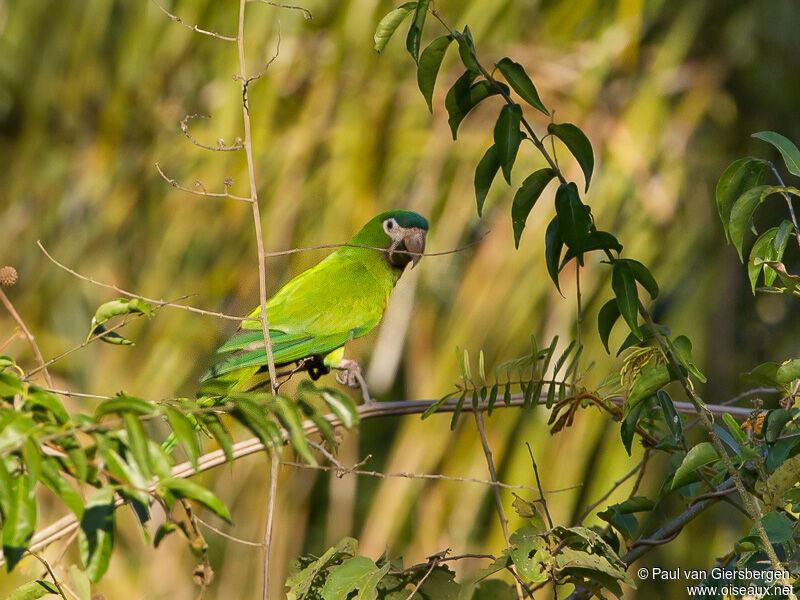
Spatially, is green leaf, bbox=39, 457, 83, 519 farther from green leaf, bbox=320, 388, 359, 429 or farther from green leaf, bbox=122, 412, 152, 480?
green leaf, bbox=320, 388, 359, 429

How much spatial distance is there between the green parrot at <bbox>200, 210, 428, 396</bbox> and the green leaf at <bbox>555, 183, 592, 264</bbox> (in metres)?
0.95

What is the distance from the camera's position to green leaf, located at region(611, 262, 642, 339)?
0.81 m

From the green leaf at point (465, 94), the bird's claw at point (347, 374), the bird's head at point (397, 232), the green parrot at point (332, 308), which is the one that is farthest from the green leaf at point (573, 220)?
the bird's head at point (397, 232)

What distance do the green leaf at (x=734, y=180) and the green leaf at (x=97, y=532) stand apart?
66 cm

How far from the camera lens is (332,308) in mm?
2037

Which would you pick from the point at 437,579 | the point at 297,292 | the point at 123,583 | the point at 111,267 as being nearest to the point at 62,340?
the point at 111,267

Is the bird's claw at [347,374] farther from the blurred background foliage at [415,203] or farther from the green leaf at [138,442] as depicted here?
the green leaf at [138,442]

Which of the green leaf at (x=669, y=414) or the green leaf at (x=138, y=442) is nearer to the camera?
the green leaf at (x=138, y=442)

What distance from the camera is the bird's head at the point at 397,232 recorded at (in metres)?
2.19

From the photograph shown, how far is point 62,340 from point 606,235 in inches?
95.9

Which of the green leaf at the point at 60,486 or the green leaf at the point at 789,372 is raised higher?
the green leaf at the point at 789,372

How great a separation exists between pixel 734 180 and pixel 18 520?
0.74m

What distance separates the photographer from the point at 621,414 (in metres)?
1.11

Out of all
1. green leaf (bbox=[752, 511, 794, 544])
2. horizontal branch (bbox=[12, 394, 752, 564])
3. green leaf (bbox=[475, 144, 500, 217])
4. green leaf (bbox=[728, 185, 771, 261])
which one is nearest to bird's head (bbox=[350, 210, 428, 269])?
horizontal branch (bbox=[12, 394, 752, 564])
